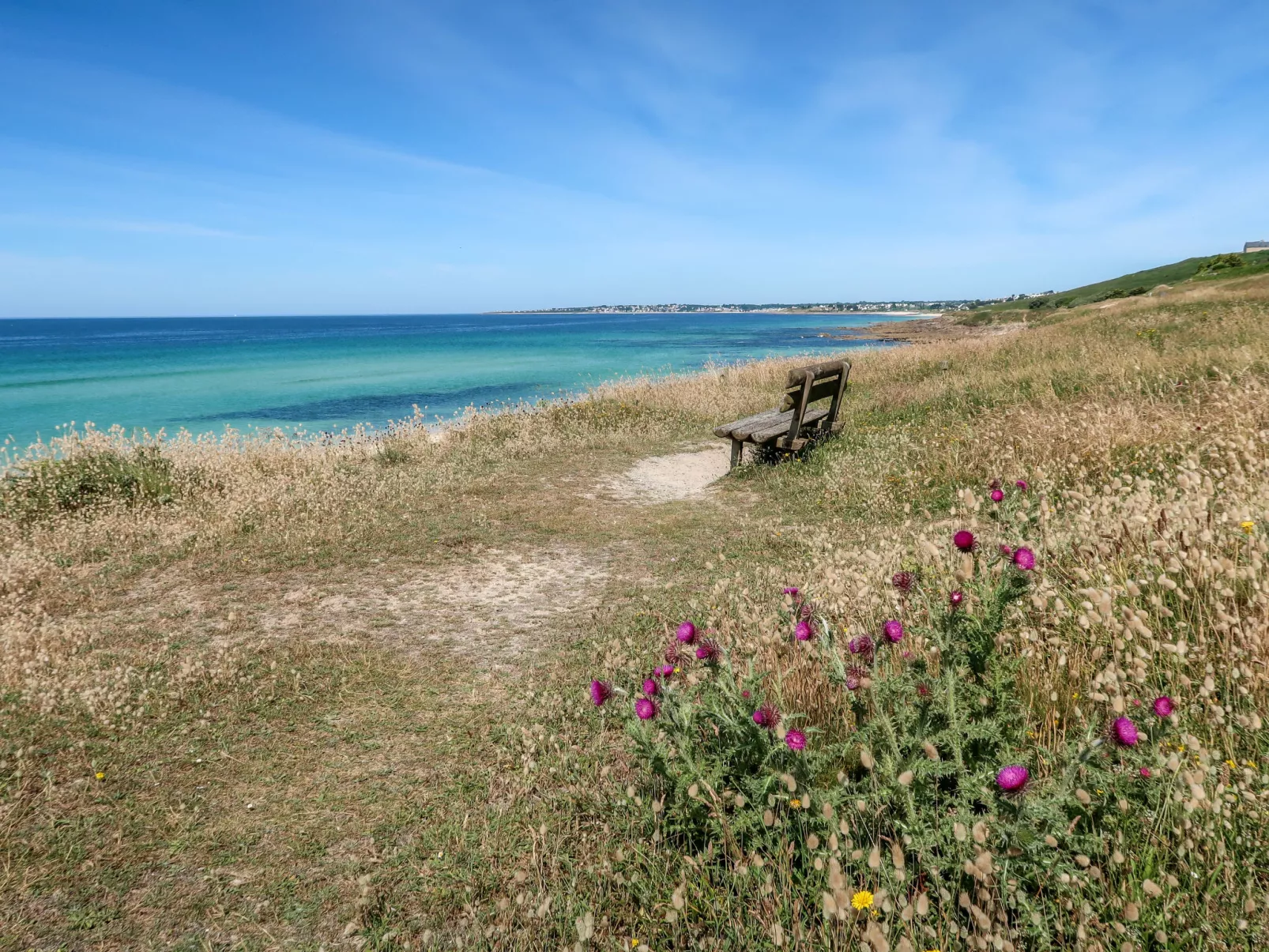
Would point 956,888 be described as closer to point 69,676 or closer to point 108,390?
point 69,676

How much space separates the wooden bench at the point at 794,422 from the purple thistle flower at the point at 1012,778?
748 centimetres

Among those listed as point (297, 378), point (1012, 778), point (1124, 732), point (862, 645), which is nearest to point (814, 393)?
point (862, 645)

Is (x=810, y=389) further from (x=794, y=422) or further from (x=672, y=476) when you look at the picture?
(x=672, y=476)

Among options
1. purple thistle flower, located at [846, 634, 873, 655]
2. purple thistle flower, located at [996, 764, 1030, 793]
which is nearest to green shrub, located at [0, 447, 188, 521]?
purple thistle flower, located at [846, 634, 873, 655]

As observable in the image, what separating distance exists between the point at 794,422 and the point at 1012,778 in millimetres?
7989

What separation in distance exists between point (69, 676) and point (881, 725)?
15.6ft

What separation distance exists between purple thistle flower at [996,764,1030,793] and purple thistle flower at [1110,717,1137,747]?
0.29 m

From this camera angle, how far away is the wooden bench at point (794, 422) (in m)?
9.10

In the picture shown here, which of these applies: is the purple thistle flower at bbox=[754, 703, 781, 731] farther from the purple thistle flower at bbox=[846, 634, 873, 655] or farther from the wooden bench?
the wooden bench

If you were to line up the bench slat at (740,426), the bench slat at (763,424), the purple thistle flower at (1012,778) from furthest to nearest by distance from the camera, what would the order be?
1. the bench slat at (740,426)
2. the bench slat at (763,424)
3. the purple thistle flower at (1012,778)

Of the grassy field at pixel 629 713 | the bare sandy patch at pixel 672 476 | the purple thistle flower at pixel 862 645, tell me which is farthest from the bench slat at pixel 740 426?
the purple thistle flower at pixel 862 645

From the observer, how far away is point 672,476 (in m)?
9.75

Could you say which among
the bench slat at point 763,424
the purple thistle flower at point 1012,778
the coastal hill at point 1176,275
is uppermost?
the coastal hill at point 1176,275

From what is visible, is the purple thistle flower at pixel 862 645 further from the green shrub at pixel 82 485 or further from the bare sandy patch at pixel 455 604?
the green shrub at pixel 82 485
